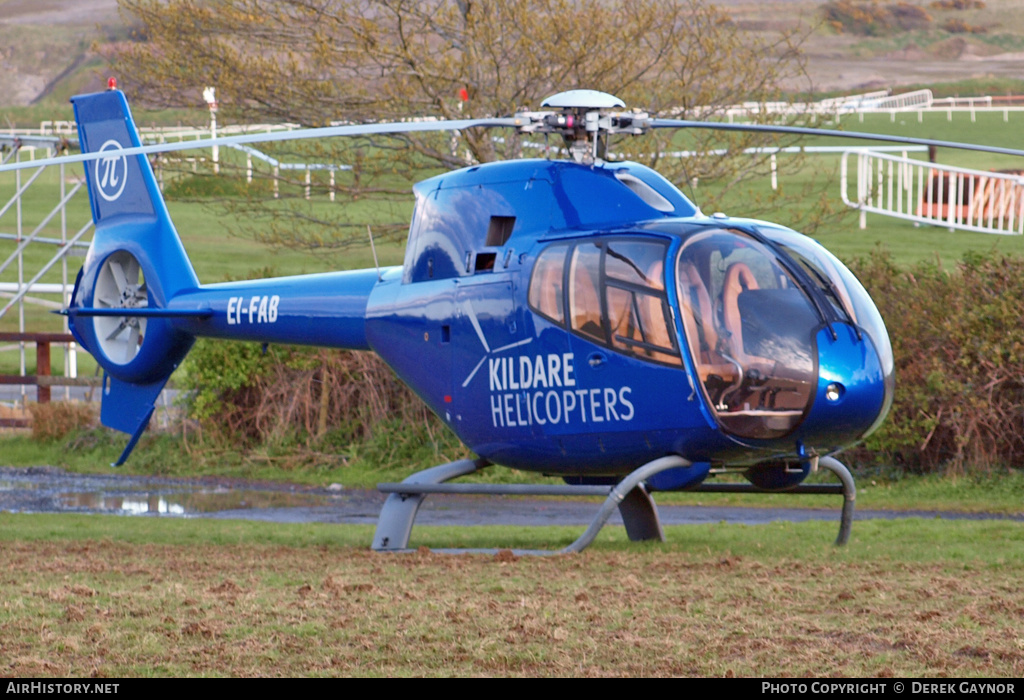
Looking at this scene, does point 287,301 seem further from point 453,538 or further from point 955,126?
point 955,126

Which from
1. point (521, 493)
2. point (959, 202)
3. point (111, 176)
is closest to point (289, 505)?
point (111, 176)

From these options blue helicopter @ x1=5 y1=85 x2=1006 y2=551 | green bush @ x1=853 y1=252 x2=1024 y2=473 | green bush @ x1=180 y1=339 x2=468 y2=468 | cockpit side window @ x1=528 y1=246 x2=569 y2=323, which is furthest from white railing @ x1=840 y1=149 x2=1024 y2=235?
cockpit side window @ x1=528 y1=246 x2=569 y2=323

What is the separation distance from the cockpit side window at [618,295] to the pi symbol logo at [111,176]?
20.9 ft

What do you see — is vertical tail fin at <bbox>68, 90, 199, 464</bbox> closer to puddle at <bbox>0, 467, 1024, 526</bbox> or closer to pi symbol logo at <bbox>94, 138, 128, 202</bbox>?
pi symbol logo at <bbox>94, 138, 128, 202</bbox>

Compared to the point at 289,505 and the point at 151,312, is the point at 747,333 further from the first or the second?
the point at 289,505

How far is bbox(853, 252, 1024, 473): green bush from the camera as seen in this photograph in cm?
1520

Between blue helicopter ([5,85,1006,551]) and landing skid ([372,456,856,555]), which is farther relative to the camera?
Result: landing skid ([372,456,856,555])

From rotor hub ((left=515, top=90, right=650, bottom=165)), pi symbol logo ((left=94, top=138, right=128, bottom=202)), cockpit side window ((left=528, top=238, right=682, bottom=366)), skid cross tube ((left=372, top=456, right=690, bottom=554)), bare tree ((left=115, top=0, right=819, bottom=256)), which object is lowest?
skid cross tube ((left=372, top=456, right=690, bottom=554))

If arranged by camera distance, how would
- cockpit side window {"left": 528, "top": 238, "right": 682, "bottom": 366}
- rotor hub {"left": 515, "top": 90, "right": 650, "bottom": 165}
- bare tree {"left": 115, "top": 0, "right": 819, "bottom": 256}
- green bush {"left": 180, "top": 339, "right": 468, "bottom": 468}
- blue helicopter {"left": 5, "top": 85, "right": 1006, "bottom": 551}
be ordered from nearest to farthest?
blue helicopter {"left": 5, "top": 85, "right": 1006, "bottom": 551} < cockpit side window {"left": 528, "top": 238, "right": 682, "bottom": 366} < rotor hub {"left": 515, "top": 90, "right": 650, "bottom": 165} < green bush {"left": 180, "top": 339, "right": 468, "bottom": 468} < bare tree {"left": 115, "top": 0, "right": 819, "bottom": 256}

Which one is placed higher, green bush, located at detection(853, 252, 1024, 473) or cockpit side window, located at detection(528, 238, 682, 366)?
cockpit side window, located at detection(528, 238, 682, 366)

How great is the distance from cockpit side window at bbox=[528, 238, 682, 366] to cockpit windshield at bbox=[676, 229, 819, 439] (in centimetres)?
20

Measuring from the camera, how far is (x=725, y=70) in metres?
19.3

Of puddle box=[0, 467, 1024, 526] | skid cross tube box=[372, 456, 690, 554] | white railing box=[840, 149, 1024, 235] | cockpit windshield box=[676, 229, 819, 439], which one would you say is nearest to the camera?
cockpit windshield box=[676, 229, 819, 439]

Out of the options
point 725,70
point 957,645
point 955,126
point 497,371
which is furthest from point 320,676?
point 955,126
